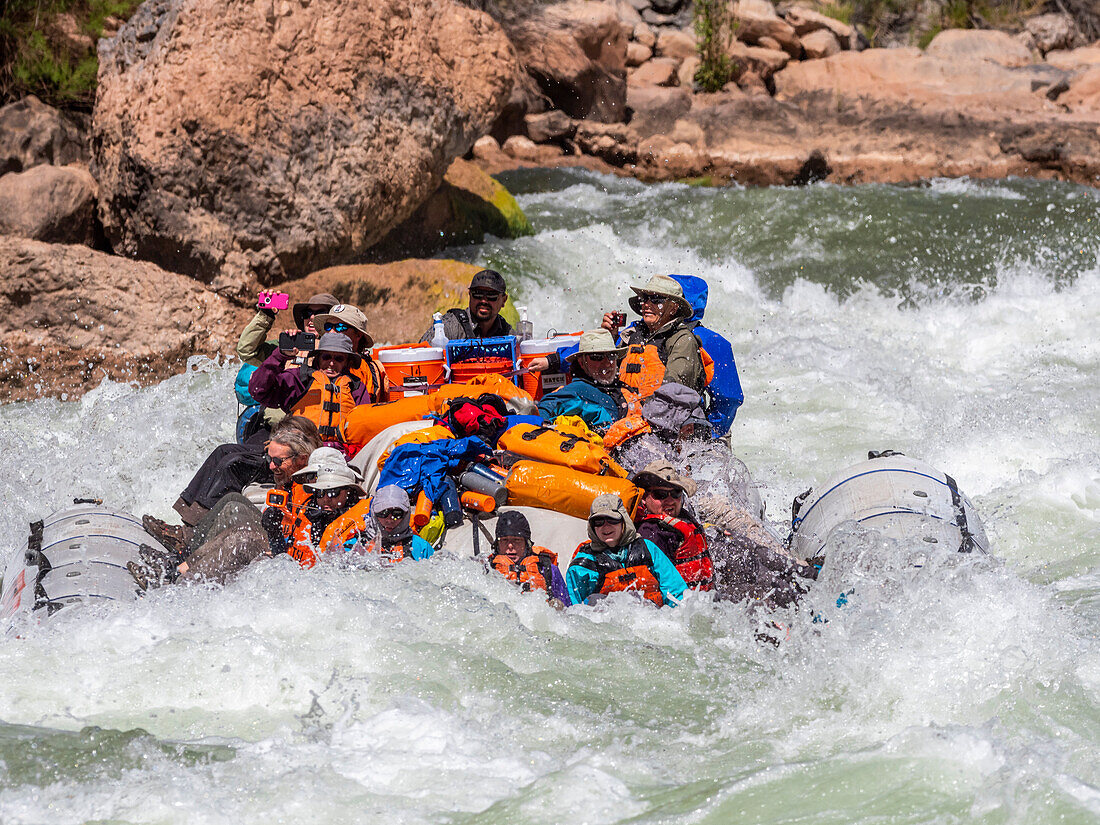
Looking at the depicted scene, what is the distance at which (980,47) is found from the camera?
18.2 meters

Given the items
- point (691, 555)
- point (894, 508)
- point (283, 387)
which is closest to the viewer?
point (691, 555)

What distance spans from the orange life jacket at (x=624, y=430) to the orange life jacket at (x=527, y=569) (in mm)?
877

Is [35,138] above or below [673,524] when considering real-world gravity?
above

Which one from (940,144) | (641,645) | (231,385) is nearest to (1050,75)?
(940,144)

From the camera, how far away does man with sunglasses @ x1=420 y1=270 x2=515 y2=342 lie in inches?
241

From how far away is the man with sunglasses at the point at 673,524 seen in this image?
181 inches

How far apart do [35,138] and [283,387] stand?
5.33m

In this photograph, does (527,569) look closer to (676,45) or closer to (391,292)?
(391,292)

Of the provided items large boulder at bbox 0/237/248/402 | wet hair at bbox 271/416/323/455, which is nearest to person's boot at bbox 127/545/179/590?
wet hair at bbox 271/416/323/455

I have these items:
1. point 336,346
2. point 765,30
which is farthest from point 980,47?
point 336,346

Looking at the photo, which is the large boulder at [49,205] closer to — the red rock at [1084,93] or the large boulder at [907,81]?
the large boulder at [907,81]

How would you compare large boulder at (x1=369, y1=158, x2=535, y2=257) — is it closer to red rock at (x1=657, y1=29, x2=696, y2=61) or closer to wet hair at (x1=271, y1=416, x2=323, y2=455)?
wet hair at (x1=271, y1=416, x2=323, y2=455)

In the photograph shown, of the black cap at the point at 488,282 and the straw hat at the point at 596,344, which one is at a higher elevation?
the black cap at the point at 488,282

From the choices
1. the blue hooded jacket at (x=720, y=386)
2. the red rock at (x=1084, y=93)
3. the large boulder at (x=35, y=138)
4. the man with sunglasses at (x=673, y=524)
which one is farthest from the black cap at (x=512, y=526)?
the red rock at (x=1084, y=93)
